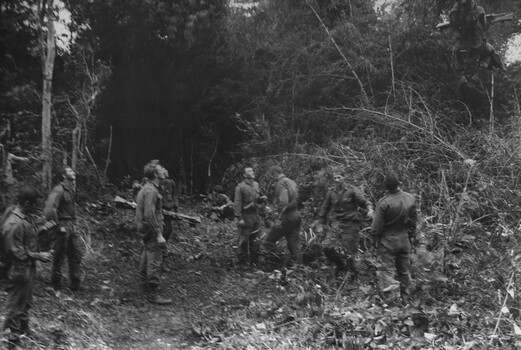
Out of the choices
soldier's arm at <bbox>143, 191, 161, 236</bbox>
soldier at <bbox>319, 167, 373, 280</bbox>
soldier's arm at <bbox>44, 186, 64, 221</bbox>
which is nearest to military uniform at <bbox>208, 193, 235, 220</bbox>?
soldier at <bbox>319, 167, 373, 280</bbox>

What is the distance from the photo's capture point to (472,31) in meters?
12.4

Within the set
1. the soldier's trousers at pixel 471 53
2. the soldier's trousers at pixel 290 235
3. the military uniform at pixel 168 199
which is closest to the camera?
the soldier's trousers at pixel 290 235

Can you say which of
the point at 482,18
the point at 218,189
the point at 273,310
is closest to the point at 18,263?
the point at 273,310

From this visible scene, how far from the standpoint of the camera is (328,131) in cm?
1520

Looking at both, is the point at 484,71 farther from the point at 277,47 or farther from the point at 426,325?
the point at 426,325

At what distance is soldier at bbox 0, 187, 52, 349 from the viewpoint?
515 centimetres

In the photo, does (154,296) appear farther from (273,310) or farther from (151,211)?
(273,310)

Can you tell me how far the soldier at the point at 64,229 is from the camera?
708 centimetres

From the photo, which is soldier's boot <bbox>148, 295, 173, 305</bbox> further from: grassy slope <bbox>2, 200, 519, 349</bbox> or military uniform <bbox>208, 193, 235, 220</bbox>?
military uniform <bbox>208, 193, 235, 220</bbox>

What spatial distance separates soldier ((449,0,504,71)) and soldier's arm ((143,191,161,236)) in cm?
931

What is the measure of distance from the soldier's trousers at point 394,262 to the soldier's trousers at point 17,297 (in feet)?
13.7

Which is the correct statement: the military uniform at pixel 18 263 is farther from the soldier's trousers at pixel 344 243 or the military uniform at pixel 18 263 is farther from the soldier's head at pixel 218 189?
the soldier's head at pixel 218 189

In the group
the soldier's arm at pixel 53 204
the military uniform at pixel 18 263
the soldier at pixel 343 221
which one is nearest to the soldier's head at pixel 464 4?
the soldier at pixel 343 221

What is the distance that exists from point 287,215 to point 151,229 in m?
2.38
